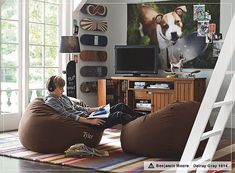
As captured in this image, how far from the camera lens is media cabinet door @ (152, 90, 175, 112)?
703 cm

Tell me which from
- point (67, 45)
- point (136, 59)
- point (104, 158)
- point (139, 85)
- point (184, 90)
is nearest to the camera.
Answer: point (104, 158)

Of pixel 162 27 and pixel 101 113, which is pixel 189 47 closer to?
pixel 162 27

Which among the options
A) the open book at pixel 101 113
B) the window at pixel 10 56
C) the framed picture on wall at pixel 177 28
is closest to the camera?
the open book at pixel 101 113

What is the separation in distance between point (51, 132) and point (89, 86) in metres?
3.24

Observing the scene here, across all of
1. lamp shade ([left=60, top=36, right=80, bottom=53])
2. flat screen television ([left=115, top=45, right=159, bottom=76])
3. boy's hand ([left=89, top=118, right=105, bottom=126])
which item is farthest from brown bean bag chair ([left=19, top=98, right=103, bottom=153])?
flat screen television ([left=115, top=45, right=159, bottom=76])

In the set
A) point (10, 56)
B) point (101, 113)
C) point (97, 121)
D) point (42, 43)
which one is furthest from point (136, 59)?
point (97, 121)

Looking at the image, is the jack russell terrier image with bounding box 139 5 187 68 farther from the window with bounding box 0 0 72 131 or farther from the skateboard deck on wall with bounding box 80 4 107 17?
the window with bounding box 0 0 72 131

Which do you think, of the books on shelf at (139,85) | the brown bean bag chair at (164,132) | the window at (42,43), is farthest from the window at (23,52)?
the brown bean bag chair at (164,132)

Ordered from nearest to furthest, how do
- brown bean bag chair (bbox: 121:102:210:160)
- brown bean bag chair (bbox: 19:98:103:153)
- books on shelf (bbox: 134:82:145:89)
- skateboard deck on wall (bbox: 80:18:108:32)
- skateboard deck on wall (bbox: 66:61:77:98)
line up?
brown bean bag chair (bbox: 121:102:210:160) → brown bean bag chair (bbox: 19:98:103:153) → skateboard deck on wall (bbox: 66:61:77:98) → books on shelf (bbox: 134:82:145:89) → skateboard deck on wall (bbox: 80:18:108:32)

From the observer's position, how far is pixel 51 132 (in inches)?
184

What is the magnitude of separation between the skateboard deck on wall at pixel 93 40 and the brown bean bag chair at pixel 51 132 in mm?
3010

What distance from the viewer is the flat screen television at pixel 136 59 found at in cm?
742

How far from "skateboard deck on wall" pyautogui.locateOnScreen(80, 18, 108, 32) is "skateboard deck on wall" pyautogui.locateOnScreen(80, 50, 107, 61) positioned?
41 cm

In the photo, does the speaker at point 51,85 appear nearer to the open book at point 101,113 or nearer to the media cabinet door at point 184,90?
the open book at point 101,113
